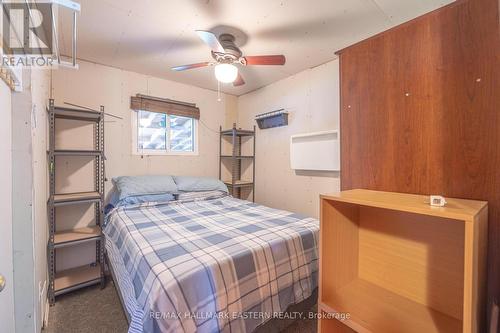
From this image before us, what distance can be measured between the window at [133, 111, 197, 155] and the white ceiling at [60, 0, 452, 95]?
713mm

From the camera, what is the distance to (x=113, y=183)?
266 cm

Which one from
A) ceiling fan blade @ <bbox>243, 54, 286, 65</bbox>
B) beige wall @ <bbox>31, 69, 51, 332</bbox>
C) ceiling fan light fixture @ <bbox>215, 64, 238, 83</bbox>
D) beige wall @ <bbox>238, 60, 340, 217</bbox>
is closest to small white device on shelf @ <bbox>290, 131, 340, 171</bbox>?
beige wall @ <bbox>238, 60, 340, 217</bbox>

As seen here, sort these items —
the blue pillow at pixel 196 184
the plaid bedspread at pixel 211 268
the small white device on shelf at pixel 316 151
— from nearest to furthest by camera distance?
the plaid bedspread at pixel 211 268 < the small white device on shelf at pixel 316 151 < the blue pillow at pixel 196 184

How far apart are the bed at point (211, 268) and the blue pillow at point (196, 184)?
28.8 inches

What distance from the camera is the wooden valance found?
9.16 ft

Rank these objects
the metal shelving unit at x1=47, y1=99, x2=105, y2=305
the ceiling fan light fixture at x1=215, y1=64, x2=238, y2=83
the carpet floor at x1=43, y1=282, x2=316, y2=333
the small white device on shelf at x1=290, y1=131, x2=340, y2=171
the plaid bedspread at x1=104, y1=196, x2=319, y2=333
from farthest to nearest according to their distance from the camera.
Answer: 1. the small white device on shelf at x1=290, y1=131, x2=340, y2=171
2. the metal shelving unit at x1=47, y1=99, x2=105, y2=305
3. the ceiling fan light fixture at x1=215, y1=64, x2=238, y2=83
4. the carpet floor at x1=43, y1=282, x2=316, y2=333
5. the plaid bedspread at x1=104, y1=196, x2=319, y2=333

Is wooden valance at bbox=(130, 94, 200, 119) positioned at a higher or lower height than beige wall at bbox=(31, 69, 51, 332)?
higher

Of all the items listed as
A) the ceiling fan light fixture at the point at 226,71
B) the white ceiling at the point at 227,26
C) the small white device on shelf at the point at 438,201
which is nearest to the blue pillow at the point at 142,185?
the white ceiling at the point at 227,26

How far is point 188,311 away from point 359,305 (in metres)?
0.73

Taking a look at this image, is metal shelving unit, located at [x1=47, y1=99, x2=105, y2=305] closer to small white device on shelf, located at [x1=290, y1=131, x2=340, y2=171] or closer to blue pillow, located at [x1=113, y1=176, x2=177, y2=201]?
blue pillow, located at [x1=113, y1=176, x2=177, y2=201]

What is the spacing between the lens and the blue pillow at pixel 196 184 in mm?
2775

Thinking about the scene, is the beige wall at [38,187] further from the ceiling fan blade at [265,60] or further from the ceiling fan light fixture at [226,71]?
the ceiling fan blade at [265,60]

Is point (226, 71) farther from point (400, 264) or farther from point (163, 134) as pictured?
point (400, 264)

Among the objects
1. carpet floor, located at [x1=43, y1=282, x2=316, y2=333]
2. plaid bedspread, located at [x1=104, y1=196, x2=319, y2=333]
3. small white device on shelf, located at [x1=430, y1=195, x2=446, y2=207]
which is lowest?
carpet floor, located at [x1=43, y1=282, x2=316, y2=333]
